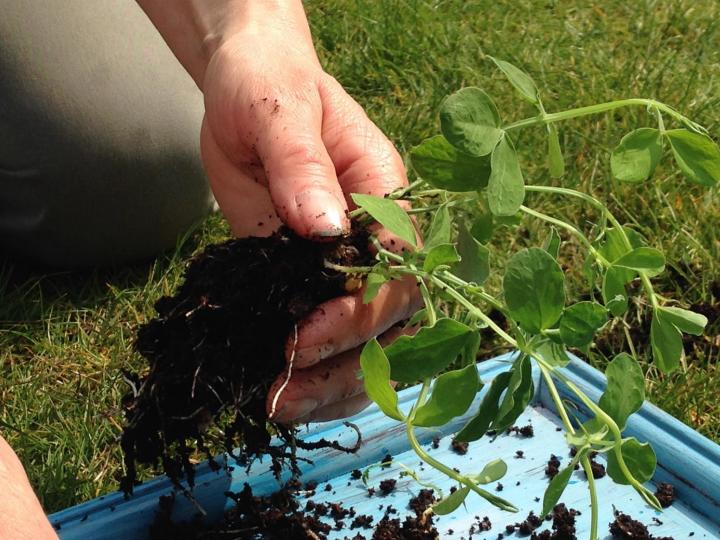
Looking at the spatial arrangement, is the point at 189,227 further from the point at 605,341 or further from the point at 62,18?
the point at 605,341

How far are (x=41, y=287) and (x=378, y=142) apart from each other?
3.91 feet

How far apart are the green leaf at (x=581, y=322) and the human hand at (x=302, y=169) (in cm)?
41

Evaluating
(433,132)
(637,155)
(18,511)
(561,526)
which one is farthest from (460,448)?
(433,132)

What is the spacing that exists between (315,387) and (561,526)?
0.48m

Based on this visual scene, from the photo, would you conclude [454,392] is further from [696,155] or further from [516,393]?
[696,155]

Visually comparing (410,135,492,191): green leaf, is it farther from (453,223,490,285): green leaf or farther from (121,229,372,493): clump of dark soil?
(121,229,372,493): clump of dark soil

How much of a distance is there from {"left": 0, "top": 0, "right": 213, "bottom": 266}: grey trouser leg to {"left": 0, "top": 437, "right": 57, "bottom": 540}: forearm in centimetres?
140

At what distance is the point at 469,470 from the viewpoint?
1.70 meters

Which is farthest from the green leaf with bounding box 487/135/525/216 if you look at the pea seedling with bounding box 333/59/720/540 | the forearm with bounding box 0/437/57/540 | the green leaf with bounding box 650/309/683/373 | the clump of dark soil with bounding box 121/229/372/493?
the forearm with bounding box 0/437/57/540

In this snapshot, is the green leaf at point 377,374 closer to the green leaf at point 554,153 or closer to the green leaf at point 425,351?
the green leaf at point 425,351

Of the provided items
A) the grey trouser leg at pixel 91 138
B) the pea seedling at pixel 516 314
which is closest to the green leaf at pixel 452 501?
the pea seedling at pixel 516 314

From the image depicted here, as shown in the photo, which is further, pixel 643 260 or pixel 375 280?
pixel 375 280

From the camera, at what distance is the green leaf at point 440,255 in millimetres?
1084

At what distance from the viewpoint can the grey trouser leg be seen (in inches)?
94.8
